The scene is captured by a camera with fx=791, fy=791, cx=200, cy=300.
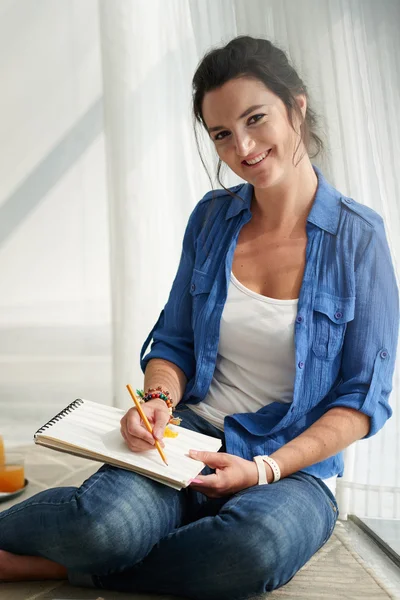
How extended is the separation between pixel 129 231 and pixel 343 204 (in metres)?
0.96

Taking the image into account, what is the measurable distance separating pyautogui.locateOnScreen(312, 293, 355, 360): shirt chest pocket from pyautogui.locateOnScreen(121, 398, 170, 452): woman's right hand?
317 mm

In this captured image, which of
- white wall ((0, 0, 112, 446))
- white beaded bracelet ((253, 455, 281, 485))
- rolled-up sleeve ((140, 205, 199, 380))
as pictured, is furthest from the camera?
white wall ((0, 0, 112, 446))

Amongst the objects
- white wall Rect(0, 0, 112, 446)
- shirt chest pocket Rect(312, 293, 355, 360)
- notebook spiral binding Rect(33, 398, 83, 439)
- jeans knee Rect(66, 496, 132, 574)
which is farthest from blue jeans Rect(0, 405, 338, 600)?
white wall Rect(0, 0, 112, 446)

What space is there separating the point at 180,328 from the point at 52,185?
280 centimetres

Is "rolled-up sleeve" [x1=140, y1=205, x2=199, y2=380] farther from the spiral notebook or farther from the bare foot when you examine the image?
the bare foot

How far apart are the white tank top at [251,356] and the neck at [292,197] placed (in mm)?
162

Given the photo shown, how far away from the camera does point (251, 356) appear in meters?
1.55

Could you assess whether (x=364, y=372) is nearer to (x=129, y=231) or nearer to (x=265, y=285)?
(x=265, y=285)

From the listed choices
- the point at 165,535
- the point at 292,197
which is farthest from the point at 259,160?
the point at 165,535

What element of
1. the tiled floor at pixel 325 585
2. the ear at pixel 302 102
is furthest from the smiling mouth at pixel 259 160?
the tiled floor at pixel 325 585

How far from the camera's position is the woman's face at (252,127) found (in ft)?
4.91

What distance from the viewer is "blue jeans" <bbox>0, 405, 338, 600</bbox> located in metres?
1.32

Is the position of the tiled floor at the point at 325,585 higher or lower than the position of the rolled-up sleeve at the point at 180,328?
lower

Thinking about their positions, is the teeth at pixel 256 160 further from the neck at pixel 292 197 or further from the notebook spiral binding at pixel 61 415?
the notebook spiral binding at pixel 61 415
